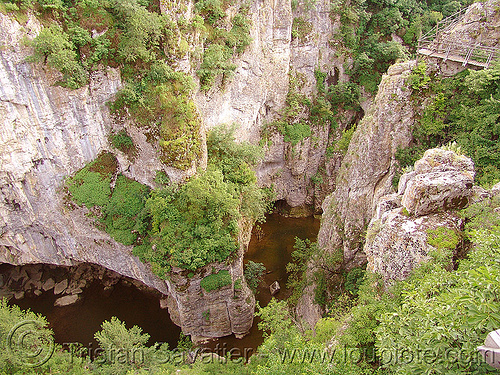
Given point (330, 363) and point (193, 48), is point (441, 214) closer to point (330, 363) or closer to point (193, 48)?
point (330, 363)

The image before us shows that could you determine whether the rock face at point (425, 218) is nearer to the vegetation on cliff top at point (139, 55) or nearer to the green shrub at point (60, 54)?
the vegetation on cliff top at point (139, 55)

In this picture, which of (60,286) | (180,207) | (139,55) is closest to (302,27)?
(139,55)

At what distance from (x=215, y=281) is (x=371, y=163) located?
11535 mm

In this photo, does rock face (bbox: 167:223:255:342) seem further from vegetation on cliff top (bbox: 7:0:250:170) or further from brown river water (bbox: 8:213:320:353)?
vegetation on cliff top (bbox: 7:0:250:170)

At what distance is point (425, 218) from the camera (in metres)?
10.8

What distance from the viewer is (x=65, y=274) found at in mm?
26812

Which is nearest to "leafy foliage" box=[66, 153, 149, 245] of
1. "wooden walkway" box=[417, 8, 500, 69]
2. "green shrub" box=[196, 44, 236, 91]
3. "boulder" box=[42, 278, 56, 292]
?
"green shrub" box=[196, 44, 236, 91]

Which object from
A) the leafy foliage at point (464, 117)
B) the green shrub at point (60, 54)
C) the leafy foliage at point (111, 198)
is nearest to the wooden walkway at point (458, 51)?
the leafy foliage at point (464, 117)

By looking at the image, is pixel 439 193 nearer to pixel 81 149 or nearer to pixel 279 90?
pixel 81 149

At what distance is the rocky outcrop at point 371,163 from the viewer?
51.0 ft

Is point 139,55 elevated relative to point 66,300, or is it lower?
elevated

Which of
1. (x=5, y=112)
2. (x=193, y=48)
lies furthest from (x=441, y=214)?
(x=5, y=112)

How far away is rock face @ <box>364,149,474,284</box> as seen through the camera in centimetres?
1009

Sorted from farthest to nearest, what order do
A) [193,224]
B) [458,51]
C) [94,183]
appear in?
[94,183]
[193,224]
[458,51]
